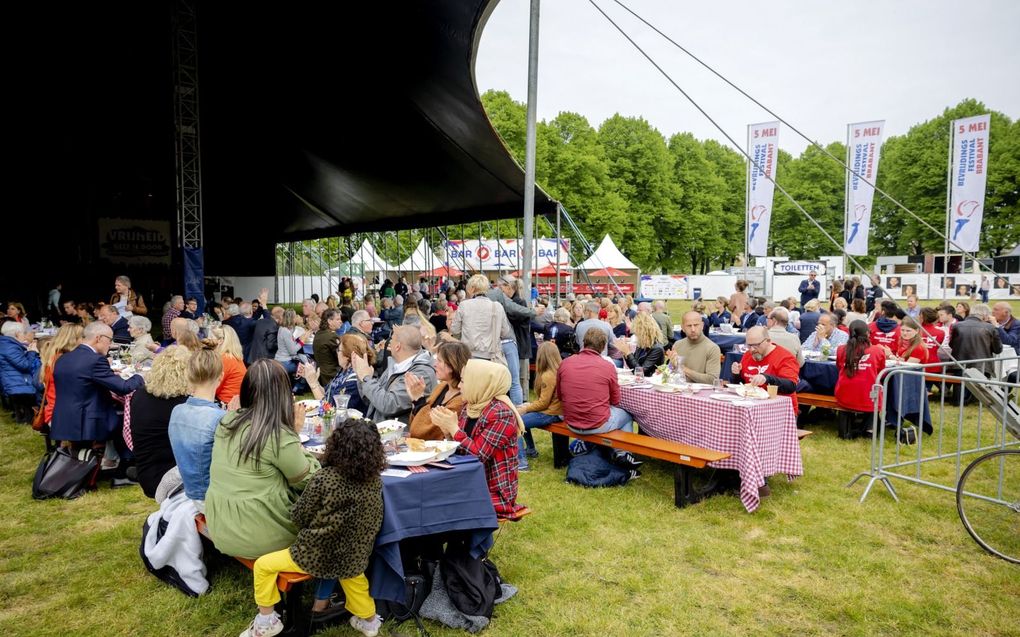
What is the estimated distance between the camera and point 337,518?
117 inches

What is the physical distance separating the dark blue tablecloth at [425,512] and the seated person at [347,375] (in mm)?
1515

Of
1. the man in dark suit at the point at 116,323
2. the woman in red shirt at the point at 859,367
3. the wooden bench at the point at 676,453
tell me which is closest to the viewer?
the wooden bench at the point at 676,453

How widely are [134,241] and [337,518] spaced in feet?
65.5

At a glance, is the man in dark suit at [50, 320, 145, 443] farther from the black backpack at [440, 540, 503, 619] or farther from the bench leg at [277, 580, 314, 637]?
the black backpack at [440, 540, 503, 619]

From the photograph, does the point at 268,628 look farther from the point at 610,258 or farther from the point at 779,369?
the point at 610,258

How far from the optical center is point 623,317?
10688 millimetres

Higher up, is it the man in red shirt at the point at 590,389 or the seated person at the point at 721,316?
the seated person at the point at 721,316

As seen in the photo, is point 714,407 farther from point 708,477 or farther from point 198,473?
point 198,473

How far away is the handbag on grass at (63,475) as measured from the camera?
535cm

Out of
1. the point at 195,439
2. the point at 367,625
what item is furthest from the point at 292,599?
the point at 195,439

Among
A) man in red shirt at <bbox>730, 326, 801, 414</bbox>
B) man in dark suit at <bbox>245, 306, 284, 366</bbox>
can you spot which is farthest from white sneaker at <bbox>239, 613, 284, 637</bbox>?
man in dark suit at <bbox>245, 306, 284, 366</bbox>

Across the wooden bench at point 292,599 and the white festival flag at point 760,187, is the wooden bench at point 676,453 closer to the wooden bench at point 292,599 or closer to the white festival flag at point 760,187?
the wooden bench at point 292,599

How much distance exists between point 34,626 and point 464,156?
10.2 m

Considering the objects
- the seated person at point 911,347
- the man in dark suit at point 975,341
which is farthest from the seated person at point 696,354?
the man in dark suit at point 975,341
